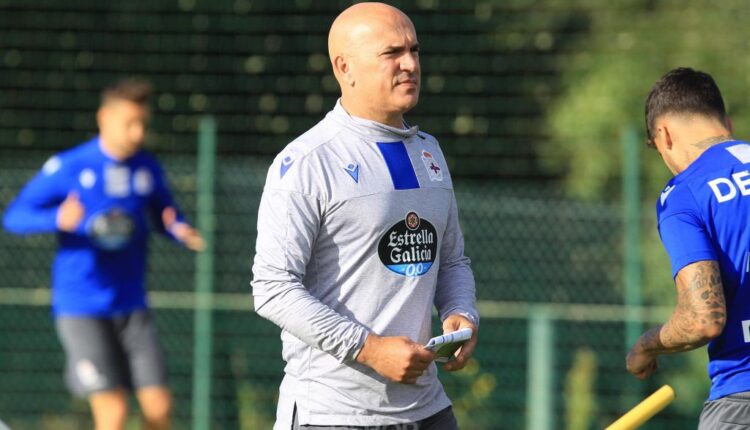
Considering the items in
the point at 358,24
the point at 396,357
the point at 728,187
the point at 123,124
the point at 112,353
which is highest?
the point at 358,24

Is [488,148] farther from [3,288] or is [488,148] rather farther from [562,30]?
[3,288]

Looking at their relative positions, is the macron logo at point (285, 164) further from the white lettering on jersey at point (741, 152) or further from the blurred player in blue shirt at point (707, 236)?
the white lettering on jersey at point (741, 152)

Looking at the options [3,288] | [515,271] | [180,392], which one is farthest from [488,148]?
[3,288]

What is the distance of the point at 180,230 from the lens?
7539 mm

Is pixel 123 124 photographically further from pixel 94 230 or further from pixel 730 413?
pixel 730 413

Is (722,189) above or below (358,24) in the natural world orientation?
below

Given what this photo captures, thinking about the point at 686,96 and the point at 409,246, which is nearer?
the point at 409,246

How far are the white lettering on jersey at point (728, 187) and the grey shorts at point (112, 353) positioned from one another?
4309mm

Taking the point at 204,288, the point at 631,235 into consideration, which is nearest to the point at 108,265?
the point at 204,288

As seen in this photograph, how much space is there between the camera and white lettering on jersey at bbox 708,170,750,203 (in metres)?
4.08

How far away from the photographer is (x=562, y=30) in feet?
36.6

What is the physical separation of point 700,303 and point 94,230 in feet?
14.6

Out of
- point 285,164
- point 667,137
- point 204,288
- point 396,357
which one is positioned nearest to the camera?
point 396,357

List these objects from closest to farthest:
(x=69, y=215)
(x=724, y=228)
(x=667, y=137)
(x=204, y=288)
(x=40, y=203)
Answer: (x=724, y=228) → (x=667, y=137) → (x=69, y=215) → (x=40, y=203) → (x=204, y=288)
